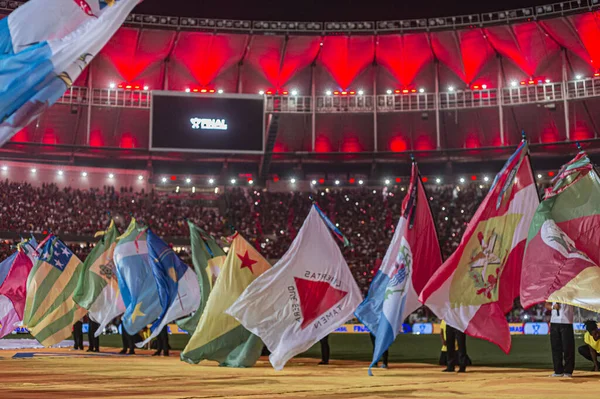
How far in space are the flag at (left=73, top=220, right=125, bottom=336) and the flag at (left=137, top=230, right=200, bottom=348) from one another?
213 cm

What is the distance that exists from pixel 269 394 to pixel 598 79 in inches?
1818

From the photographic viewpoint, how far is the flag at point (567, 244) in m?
10.9

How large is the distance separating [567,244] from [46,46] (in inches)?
319

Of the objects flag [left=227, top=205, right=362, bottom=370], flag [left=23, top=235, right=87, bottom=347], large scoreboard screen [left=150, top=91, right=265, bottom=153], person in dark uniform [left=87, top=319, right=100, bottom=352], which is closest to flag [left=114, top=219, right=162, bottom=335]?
flag [left=23, top=235, right=87, bottom=347]

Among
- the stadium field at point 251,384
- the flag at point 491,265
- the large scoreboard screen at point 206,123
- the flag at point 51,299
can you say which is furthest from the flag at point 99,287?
the large scoreboard screen at point 206,123

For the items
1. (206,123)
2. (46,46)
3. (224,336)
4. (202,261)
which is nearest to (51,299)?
(202,261)

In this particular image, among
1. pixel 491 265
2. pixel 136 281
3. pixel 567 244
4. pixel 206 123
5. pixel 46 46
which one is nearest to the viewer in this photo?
pixel 46 46

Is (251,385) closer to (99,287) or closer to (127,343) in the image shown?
(99,287)

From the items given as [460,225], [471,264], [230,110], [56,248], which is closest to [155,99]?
[230,110]

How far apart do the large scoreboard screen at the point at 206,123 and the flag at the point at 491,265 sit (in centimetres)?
3553

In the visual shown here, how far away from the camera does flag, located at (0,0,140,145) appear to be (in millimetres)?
5781

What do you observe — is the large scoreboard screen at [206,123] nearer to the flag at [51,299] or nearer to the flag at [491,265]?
the flag at [51,299]

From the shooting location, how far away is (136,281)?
20.0 meters

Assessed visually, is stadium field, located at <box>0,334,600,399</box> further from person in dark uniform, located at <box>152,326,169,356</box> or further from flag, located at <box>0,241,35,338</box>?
flag, located at <box>0,241,35,338</box>
